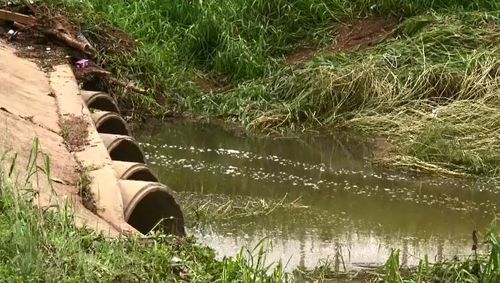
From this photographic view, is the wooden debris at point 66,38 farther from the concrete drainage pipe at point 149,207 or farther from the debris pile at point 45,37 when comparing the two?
the concrete drainage pipe at point 149,207

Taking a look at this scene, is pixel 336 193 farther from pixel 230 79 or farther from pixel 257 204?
pixel 230 79

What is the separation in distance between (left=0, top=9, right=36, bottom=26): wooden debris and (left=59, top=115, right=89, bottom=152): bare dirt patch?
2507 mm

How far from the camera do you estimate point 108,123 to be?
6.31m

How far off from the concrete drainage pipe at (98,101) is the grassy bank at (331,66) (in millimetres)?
1251

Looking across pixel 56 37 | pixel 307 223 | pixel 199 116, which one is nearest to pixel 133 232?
pixel 307 223

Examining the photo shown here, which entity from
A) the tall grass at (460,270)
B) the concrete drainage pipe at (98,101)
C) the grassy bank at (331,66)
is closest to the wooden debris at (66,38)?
the grassy bank at (331,66)

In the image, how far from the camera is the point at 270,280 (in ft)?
Result: 11.4

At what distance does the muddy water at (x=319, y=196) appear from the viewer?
212 inches

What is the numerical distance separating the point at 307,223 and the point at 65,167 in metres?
2.00

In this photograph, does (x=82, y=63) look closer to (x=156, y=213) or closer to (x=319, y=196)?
(x=319, y=196)

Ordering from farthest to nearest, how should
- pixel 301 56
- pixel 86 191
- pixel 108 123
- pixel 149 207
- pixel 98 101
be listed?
pixel 301 56
pixel 98 101
pixel 108 123
pixel 149 207
pixel 86 191

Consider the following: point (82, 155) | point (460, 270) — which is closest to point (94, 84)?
point (82, 155)

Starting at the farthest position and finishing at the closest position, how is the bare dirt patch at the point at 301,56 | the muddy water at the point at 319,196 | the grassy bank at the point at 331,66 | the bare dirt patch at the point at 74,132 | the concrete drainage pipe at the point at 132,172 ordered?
the bare dirt patch at the point at 301,56, the grassy bank at the point at 331,66, the muddy water at the point at 319,196, the bare dirt patch at the point at 74,132, the concrete drainage pipe at the point at 132,172

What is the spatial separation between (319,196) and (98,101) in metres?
2.03
